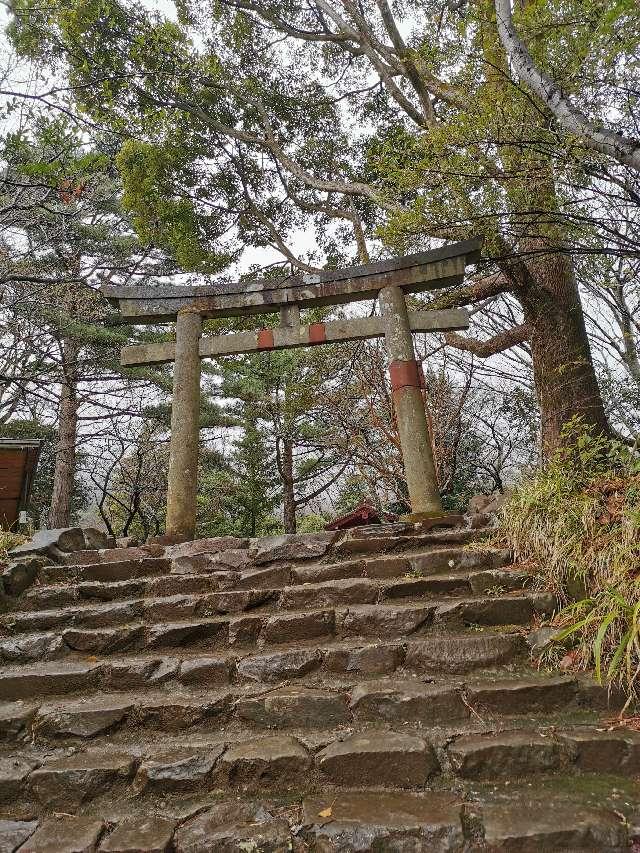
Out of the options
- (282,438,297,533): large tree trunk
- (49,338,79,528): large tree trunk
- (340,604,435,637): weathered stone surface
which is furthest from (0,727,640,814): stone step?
(282,438,297,533): large tree trunk

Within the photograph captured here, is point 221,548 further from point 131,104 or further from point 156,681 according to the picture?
point 131,104

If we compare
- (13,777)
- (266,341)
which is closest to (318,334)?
(266,341)

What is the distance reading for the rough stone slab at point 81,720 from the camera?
2604 millimetres

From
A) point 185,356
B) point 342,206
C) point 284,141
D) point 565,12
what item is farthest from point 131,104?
point 565,12

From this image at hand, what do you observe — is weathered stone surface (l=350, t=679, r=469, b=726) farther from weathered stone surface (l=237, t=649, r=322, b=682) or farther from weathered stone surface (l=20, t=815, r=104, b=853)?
weathered stone surface (l=20, t=815, r=104, b=853)

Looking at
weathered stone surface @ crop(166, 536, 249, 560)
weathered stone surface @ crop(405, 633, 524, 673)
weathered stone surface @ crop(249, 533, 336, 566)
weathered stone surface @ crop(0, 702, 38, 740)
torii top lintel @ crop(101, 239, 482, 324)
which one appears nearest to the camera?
weathered stone surface @ crop(0, 702, 38, 740)

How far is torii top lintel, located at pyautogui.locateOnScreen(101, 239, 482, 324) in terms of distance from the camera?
6.04 metres

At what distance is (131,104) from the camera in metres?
9.24

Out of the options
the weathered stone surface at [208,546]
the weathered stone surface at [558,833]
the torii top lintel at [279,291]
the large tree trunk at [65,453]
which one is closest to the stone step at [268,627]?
the weathered stone surface at [208,546]

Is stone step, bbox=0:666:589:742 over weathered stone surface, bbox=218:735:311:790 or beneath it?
over

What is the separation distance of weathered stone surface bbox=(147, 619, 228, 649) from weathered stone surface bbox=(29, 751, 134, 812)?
36.1 inches

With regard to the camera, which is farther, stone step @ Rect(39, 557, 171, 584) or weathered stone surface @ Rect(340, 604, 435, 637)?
stone step @ Rect(39, 557, 171, 584)

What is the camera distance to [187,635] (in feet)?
10.7

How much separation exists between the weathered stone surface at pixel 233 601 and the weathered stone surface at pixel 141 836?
1.47m
